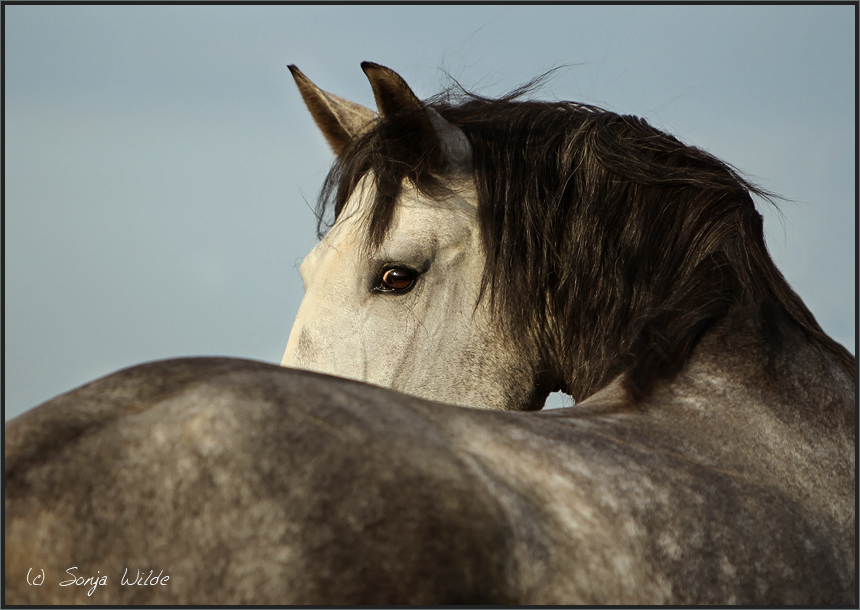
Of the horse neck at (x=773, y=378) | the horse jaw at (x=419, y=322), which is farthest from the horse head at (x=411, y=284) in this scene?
the horse neck at (x=773, y=378)

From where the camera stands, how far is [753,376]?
209cm

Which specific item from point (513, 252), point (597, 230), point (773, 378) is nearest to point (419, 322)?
point (513, 252)

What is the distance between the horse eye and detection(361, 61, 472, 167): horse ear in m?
0.50

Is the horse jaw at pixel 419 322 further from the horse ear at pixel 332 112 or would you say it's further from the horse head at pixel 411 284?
the horse ear at pixel 332 112

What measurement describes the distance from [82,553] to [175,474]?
17 centimetres

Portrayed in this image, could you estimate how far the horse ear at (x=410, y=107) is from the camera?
2754 millimetres

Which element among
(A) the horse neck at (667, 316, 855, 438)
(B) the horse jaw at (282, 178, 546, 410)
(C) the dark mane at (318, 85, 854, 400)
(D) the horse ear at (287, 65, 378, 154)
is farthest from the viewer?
(D) the horse ear at (287, 65, 378, 154)

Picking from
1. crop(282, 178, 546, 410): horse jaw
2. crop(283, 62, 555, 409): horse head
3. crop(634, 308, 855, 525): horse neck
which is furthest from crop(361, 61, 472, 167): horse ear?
crop(634, 308, 855, 525): horse neck

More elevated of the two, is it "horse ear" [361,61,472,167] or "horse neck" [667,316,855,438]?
"horse ear" [361,61,472,167]

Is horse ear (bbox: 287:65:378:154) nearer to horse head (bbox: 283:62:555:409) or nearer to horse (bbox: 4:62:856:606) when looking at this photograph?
Answer: horse (bbox: 4:62:856:606)

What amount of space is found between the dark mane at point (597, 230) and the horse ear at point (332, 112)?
1.22 feet

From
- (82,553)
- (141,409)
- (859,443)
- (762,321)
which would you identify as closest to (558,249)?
(762,321)

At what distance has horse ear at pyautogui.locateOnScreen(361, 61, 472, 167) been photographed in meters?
2.75

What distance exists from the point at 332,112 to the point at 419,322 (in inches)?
50.7
